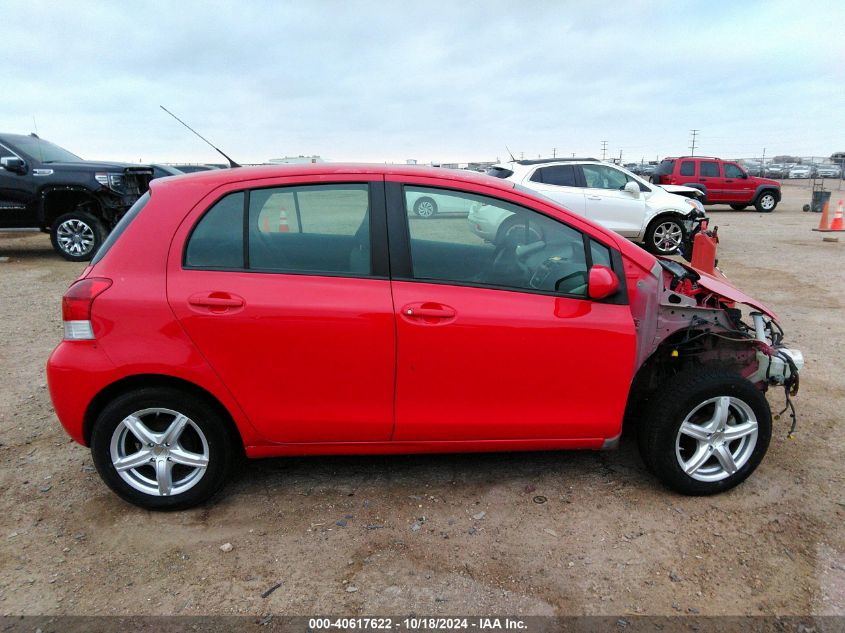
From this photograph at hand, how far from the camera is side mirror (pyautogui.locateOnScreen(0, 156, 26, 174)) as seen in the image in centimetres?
931

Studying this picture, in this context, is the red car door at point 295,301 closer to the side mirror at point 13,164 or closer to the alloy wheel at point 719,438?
the alloy wheel at point 719,438

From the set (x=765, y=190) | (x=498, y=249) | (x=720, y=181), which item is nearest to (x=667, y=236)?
(x=498, y=249)

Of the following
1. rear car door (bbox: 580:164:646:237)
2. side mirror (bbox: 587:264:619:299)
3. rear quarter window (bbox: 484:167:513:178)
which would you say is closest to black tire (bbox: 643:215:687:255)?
rear car door (bbox: 580:164:646:237)

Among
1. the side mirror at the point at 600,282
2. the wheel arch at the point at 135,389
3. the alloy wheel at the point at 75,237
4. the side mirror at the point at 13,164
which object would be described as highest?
the side mirror at the point at 13,164

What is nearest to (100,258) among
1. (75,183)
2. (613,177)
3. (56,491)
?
(56,491)

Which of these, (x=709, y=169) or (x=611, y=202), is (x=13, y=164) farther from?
(x=709, y=169)

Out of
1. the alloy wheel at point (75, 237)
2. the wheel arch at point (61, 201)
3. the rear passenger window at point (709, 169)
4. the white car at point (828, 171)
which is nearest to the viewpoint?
the wheel arch at point (61, 201)

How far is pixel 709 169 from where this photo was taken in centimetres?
1967

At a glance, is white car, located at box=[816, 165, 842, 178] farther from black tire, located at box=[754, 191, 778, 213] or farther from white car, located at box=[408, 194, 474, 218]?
white car, located at box=[408, 194, 474, 218]

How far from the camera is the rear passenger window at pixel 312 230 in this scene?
2828mm

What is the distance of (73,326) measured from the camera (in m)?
2.73

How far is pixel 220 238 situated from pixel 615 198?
30.4ft

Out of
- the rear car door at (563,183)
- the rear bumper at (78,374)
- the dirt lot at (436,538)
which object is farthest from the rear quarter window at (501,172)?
the rear bumper at (78,374)

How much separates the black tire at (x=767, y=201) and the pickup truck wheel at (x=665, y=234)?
11764 mm
